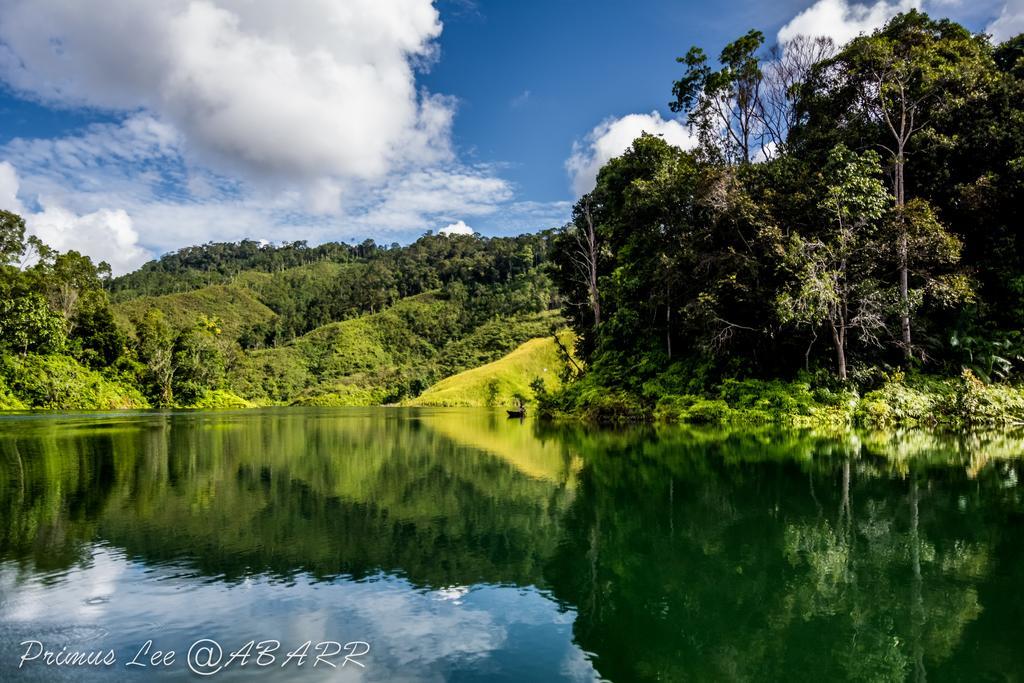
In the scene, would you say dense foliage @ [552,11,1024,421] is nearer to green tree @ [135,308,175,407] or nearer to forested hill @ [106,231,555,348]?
green tree @ [135,308,175,407]

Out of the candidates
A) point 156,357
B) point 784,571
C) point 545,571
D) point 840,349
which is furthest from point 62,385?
point 784,571

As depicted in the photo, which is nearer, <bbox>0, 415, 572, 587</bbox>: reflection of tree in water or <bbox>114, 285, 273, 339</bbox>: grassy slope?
<bbox>0, 415, 572, 587</bbox>: reflection of tree in water

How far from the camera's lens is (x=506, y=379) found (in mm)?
91500

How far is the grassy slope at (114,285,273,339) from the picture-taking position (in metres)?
132

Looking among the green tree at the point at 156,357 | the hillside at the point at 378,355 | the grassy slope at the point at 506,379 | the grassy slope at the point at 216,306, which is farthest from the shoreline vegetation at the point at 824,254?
the grassy slope at the point at 216,306

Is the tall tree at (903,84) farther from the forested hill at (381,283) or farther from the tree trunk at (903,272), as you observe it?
the forested hill at (381,283)

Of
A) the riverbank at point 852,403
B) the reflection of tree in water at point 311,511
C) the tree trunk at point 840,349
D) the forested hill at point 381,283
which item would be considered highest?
the forested hill at point 381,283

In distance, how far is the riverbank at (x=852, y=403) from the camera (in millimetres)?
23766

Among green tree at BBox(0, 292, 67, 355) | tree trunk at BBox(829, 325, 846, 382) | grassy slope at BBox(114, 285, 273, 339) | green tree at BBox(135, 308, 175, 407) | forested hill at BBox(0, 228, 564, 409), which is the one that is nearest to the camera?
tree trunk at BBox(829, 325, 846, 382)

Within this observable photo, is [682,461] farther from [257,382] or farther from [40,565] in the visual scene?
[257,382]

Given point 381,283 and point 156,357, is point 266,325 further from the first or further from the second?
point 156,357

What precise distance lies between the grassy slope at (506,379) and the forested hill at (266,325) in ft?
38.8


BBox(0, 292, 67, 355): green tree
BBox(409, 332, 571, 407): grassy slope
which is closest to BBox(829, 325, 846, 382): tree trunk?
BBox(409, 332, 571, 407): grassy slope

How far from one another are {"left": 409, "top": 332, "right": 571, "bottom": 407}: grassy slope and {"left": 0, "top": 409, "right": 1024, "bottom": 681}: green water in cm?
7522
